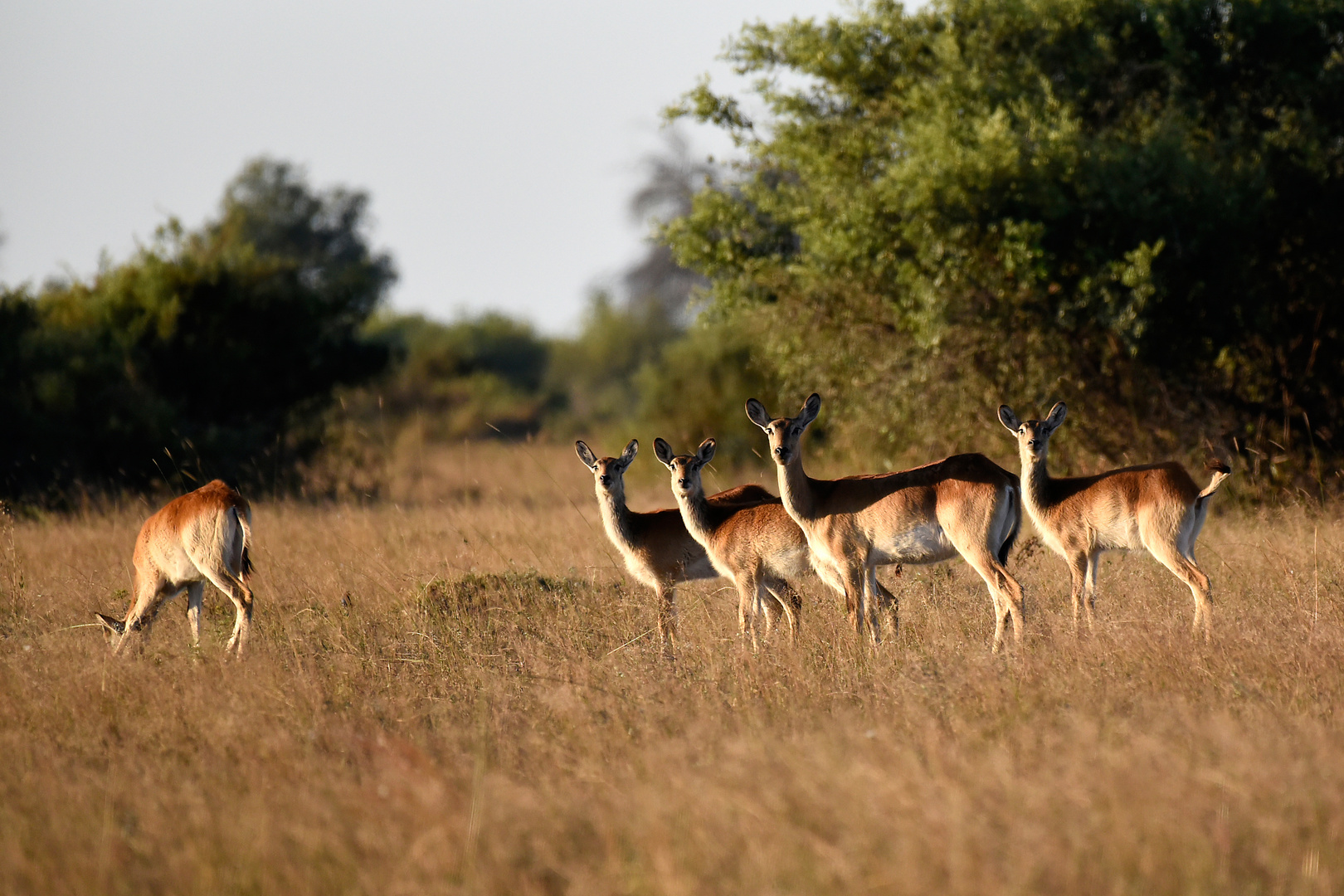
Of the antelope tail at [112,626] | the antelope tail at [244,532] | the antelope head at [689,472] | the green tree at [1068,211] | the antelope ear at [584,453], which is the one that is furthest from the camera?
the green tree at [1068,211]

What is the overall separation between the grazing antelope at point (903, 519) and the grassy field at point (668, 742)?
286mm

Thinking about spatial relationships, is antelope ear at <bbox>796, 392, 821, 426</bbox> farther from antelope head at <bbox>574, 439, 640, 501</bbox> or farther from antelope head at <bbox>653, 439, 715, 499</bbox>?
antelope head at <bbox>574, 439, 640, 501</bbox>

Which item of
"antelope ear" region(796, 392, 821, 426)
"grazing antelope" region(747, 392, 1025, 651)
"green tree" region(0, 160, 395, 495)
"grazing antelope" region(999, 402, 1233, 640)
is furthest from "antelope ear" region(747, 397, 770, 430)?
"green tree" region(0, 160, 395, 495)

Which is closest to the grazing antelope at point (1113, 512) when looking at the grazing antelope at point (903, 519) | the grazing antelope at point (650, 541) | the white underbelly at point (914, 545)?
the grazing antelope at point (903, 519)

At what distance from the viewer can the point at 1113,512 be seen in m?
7.86

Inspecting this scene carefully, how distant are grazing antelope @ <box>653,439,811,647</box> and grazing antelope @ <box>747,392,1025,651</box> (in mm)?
143

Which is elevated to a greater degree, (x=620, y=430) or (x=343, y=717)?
(x=620, y=430)

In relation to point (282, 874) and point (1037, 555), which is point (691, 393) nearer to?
point (1037, 555)

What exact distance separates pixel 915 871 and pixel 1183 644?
3.29 m

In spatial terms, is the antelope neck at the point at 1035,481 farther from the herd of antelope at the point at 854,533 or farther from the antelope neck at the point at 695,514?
the antelope neck at the point at 695,514

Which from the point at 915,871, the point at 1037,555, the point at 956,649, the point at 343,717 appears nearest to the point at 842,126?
the point at 1037,555

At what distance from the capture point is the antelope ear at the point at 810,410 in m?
8.11

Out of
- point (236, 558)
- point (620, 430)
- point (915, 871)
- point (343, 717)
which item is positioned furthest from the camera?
point (620, 430)

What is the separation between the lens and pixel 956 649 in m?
6.47
